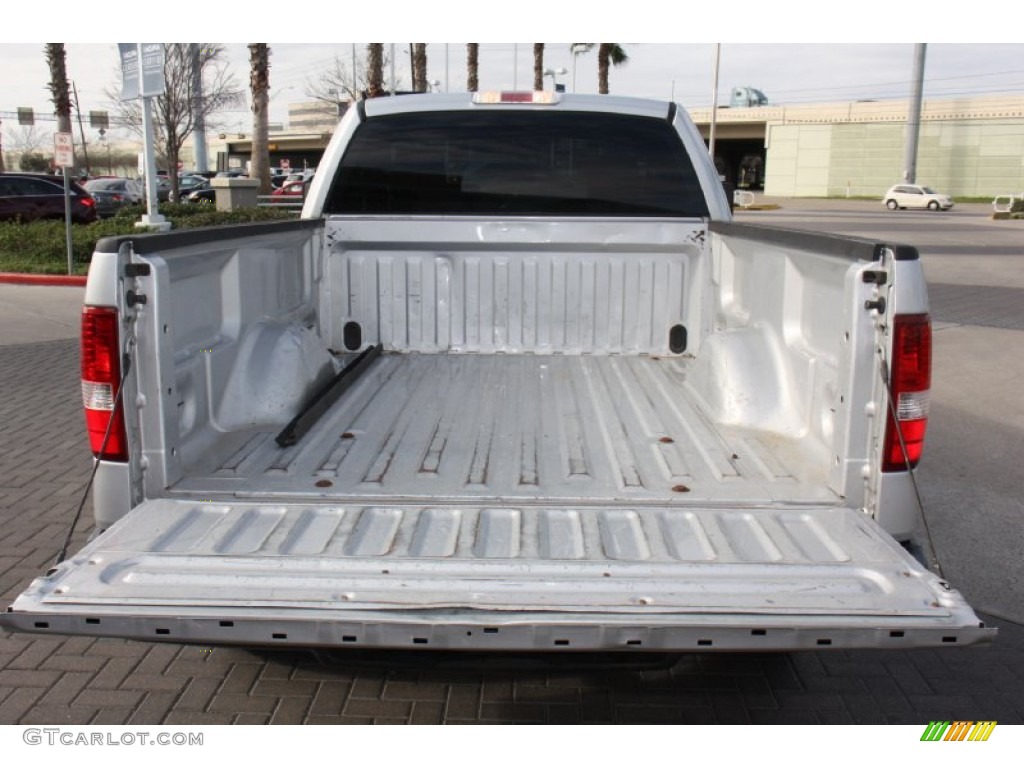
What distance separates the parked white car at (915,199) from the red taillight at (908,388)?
171 ft

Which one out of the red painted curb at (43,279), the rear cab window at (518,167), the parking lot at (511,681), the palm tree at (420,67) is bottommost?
the parking lot at (511,681)

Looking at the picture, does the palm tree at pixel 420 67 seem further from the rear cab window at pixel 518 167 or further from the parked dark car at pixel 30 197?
the rear cab window at pixel 518 167

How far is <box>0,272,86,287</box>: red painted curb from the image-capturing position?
51.4ft

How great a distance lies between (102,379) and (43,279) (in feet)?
47.4

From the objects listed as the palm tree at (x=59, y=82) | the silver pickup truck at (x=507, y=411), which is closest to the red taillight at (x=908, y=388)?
the silver pickup truck at (x=507, y=411)

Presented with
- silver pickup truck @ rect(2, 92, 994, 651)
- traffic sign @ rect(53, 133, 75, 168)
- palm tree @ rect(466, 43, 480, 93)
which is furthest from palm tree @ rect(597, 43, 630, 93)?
silver pickup truck @ rect(2, 92, 994, 651)

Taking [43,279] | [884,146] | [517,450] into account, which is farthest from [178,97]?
[884,146]

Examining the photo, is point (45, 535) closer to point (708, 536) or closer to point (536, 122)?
point (536, 122)

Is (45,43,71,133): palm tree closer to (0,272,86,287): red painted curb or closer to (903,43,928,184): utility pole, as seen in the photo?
(0,272,86,287): red painted curb

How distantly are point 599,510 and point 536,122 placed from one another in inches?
106

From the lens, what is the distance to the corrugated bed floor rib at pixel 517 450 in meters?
3.20

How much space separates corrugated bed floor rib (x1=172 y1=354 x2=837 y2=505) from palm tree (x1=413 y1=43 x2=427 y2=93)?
28947 millimetres
